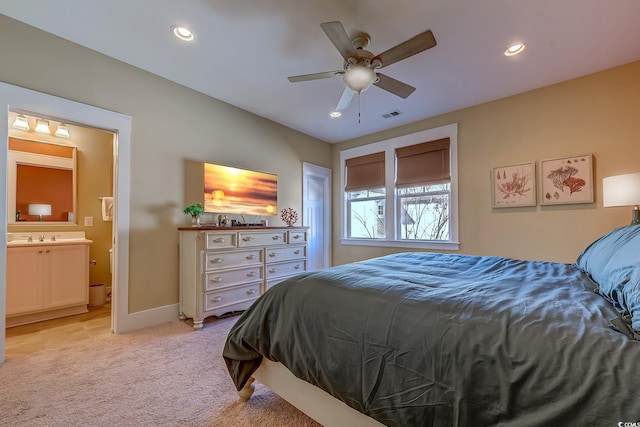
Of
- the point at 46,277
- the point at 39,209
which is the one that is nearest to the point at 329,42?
the point at 46,277

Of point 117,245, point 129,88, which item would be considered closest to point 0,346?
point 117,245

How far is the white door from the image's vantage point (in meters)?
4.77

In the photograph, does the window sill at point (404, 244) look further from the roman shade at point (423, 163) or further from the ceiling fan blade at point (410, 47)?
the ceiling fan blade at point (410, 47)

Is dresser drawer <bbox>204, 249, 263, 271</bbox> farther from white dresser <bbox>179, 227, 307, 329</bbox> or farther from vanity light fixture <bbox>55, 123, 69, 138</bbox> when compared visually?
vanity light fixture <bbox>55, 123, 69, 138</bbox>

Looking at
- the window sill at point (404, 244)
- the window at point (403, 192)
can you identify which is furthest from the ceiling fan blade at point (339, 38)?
the window sill at point (404, 244)

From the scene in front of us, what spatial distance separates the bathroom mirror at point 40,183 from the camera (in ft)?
10.6

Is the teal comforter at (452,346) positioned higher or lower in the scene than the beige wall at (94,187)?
lower

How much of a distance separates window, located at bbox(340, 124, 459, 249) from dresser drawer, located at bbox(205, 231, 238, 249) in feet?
8.04

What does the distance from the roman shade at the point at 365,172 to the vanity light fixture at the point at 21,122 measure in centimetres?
448

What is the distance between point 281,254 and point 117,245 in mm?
1789

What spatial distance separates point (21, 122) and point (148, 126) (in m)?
1.73

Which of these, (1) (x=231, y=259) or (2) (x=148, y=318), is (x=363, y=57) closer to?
(1) (x=231, y=259)

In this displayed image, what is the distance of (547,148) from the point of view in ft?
10.2

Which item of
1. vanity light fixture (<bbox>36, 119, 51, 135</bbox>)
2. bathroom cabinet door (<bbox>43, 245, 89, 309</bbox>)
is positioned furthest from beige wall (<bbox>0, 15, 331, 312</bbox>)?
vanity light fixture (<bbox>36, 119, 51, 135</bbox>)
